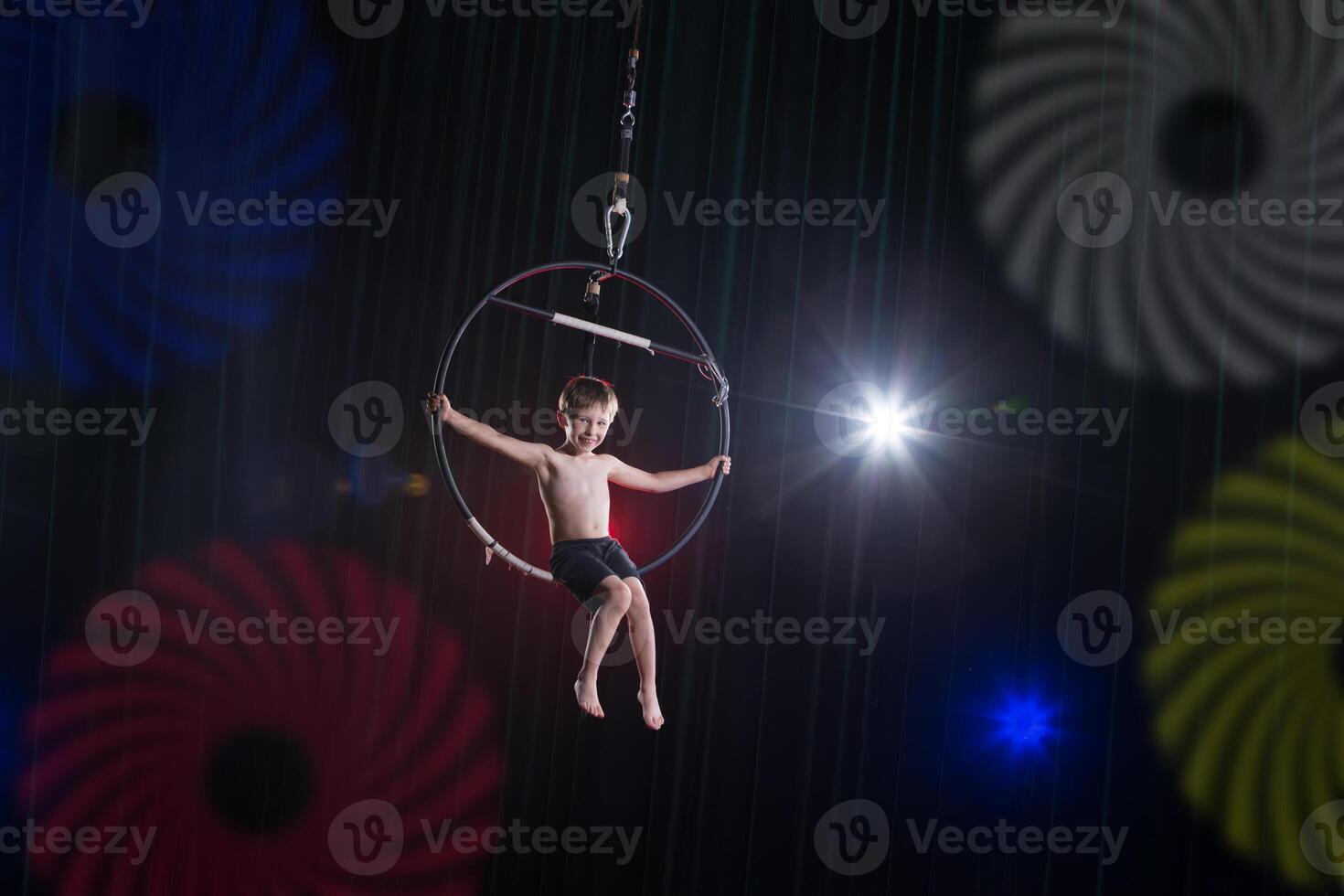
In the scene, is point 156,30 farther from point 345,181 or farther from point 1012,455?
point 1012,455

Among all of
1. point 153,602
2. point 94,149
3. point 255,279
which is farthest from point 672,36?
point 153,602

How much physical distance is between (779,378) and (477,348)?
1.22 meters
